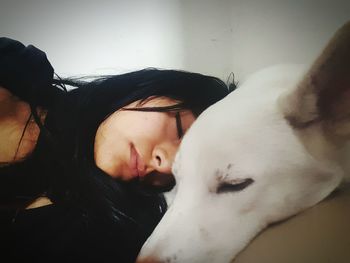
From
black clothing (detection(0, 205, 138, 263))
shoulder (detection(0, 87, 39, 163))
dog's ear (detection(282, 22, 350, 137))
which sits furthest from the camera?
shoulder (detection(0, 87, 39, 163))

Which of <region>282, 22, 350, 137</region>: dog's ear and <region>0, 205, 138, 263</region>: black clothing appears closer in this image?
<region>282, 22, 350, 137</region>: dog's ear

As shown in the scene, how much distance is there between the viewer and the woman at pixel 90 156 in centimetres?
77

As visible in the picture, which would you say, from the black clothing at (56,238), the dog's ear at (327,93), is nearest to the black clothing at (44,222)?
the black clothing at (56,238)

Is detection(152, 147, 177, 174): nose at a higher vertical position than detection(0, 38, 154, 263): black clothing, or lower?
higher

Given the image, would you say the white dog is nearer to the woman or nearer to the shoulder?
the woman

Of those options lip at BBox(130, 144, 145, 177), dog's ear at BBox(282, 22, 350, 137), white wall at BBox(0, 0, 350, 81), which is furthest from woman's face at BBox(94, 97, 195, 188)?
dog's ear at BBox(282, 22, 350, 137)

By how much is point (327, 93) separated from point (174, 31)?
0.38 meters

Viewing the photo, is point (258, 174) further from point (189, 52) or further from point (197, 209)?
point (189, 52)

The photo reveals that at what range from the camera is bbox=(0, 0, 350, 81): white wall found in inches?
30.3

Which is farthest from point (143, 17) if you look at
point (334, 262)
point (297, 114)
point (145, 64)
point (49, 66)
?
point (334, 262)

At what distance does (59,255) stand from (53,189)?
162 mm

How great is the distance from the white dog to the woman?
10 cm

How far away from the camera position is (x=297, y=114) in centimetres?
66

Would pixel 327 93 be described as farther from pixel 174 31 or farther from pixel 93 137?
pixel 93 137
